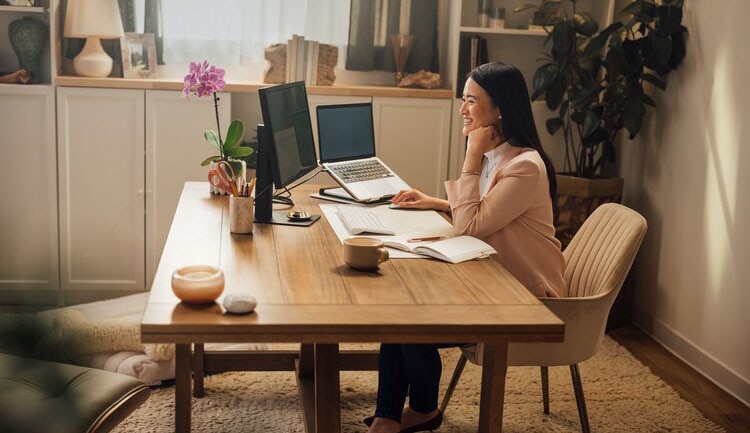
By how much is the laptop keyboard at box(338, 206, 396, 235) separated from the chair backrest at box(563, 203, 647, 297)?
0.61m

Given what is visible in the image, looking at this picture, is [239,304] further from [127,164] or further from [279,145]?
[127,164]

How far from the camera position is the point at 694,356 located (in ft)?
11.3

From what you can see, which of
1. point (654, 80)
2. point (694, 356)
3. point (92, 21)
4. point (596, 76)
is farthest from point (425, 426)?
point (92, 21)

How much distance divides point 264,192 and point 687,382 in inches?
73.6

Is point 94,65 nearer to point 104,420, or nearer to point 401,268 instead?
point 401,268

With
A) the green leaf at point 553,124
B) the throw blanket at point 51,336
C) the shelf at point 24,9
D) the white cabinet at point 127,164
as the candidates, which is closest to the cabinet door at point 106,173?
the white cabinet at point 127,164

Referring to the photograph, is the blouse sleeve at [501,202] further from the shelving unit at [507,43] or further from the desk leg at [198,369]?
the shelving unit at [507,43]

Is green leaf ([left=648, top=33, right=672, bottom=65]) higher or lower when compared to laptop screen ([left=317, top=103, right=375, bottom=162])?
higher

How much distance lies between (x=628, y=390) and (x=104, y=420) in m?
2.27

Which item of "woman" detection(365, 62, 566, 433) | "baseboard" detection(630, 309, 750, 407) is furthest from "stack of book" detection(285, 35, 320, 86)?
"baseboard" detection(630, 309, 750, 407)

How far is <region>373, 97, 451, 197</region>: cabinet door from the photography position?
13.8ft

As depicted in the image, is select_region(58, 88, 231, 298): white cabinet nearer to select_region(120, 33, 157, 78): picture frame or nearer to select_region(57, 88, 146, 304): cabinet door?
select_region(57, 88, 146, 304): cabinet door

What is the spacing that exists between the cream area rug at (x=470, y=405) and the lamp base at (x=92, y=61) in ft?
5.53

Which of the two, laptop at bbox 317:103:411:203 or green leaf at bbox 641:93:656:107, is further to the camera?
green leaf at bbox 641:93:656:107
